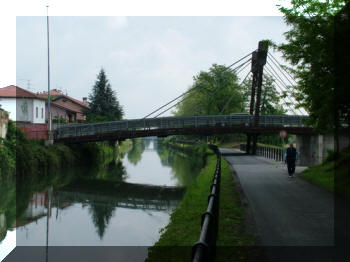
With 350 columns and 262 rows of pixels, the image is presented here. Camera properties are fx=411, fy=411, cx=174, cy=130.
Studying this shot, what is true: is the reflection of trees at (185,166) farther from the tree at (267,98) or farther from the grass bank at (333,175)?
the tree at (267,98)

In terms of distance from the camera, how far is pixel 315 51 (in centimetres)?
1517

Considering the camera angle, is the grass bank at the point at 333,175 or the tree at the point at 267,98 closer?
the grass bank at the point at 333,175

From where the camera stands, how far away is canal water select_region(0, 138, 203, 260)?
12.4 metres

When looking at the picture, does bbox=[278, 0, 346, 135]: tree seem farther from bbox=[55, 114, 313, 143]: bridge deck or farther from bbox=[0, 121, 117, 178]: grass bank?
bbox=[55, 114, 313, 143]: bridge deck

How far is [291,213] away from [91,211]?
999 cm

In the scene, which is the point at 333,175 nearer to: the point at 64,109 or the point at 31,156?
the point at 31,156

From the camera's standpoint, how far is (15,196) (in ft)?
68.3

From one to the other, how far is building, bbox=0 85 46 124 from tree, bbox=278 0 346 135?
1677 inches

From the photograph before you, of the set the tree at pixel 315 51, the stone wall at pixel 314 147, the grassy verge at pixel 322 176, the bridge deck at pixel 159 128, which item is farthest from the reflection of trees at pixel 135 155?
the tree at pixel 315 51

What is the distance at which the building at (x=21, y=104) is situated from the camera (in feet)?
174

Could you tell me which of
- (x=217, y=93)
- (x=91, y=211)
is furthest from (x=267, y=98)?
(x=91, y=211)

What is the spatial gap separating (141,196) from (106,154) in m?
29.3

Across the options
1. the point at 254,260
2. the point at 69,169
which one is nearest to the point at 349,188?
the point at 254,260

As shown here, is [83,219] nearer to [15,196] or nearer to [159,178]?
[15,196]
